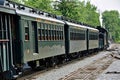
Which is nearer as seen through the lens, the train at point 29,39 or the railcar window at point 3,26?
the railcar window at point 3,26

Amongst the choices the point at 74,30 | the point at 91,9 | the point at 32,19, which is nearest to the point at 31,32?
the point at 32,19

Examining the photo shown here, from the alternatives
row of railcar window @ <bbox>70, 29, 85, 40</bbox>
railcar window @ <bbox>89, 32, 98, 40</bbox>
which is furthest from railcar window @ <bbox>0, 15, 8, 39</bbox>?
railcar window @ <bbox>89, 32, 98, 40</bbox>

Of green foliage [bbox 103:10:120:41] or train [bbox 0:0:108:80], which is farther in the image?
green foliage [bbox 103:10:120:41]

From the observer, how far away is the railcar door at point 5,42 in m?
12.7

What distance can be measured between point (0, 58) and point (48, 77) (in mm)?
5325

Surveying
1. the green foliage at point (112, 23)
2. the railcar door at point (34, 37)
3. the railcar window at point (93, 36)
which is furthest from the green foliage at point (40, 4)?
the green foliage at point (112, 23)

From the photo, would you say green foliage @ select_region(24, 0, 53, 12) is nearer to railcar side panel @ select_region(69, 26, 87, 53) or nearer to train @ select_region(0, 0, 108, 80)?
railcar side panel @ select_region(69, 26, 87, 53)

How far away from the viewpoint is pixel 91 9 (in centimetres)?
11419

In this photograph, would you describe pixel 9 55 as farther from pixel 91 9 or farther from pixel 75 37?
pixel 91 9

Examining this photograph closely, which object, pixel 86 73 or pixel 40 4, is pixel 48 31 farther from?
pixel 40 4

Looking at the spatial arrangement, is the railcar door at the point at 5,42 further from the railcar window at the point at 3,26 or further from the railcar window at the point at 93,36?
the railcar window at the point at 93,36

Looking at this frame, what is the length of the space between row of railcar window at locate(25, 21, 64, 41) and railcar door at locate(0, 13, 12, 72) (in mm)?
2397

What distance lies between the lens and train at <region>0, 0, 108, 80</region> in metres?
13.2

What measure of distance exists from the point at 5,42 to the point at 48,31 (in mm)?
7061
